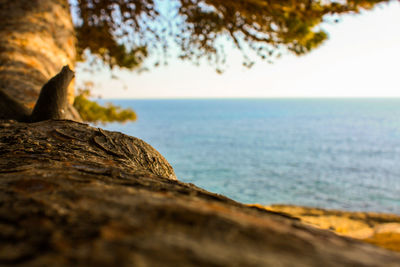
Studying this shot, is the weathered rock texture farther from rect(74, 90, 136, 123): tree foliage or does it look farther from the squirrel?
rect(74, 90, 136, 123): tree foliage

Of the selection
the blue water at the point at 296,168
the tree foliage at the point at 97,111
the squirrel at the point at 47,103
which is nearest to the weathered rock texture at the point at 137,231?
the squirrel at the point at 47,103

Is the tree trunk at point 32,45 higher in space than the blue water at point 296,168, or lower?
higher

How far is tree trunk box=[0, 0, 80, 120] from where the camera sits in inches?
172

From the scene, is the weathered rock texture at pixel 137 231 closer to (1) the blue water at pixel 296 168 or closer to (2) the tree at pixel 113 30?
(2) the tree at pixel 113 30

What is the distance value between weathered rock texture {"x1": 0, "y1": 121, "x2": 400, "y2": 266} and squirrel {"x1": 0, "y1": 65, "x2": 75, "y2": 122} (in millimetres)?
2193

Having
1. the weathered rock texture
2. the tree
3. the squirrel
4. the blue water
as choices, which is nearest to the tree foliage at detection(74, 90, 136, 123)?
the tree

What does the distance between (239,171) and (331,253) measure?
31091 millimetres

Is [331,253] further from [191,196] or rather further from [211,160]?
[211,160]

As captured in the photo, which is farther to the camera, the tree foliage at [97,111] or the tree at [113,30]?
the tree foliage at [97,111]

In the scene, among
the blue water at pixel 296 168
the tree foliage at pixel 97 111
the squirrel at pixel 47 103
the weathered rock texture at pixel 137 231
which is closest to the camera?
the weathered rock texture at pixel 137 231

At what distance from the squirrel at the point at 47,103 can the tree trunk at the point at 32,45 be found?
557 mm

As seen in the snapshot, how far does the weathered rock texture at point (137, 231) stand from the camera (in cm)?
66

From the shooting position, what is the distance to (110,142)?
2.31 meters

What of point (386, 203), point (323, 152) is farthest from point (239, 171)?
point (323, 152)
